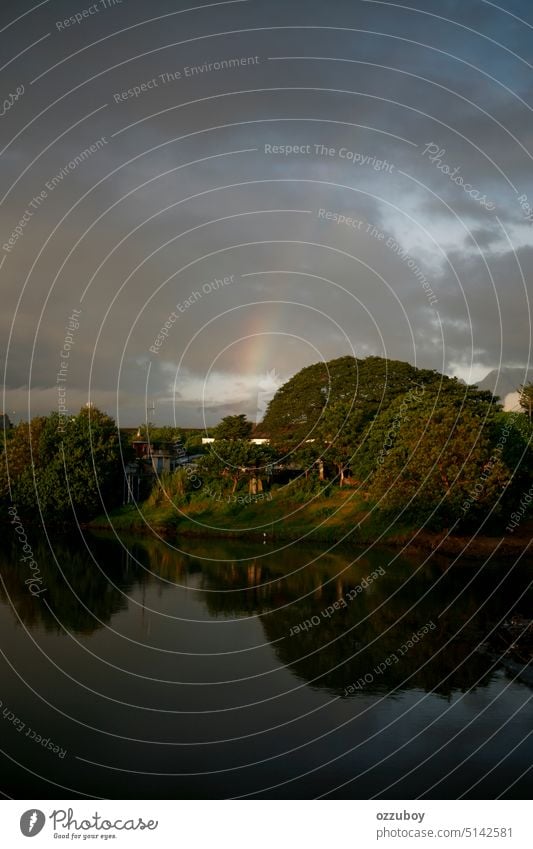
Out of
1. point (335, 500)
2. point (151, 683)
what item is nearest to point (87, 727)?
point (151, 683)

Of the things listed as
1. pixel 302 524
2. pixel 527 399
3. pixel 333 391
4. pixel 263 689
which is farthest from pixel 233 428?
pixel 263 689

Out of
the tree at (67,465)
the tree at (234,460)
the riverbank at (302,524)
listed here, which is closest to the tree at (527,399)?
the riverbank at (302,524)

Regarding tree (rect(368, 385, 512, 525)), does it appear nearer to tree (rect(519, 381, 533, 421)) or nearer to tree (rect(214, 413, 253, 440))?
tree (rect(519, 381, 533, 421))

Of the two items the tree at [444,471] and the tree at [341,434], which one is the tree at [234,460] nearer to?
the tree at [341,434]

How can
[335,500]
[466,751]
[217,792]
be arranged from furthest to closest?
[335,500]
[466,751]
[217,792]

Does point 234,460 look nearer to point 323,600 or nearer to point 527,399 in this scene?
point 527,399

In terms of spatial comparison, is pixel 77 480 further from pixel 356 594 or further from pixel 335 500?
pixel 356 594
